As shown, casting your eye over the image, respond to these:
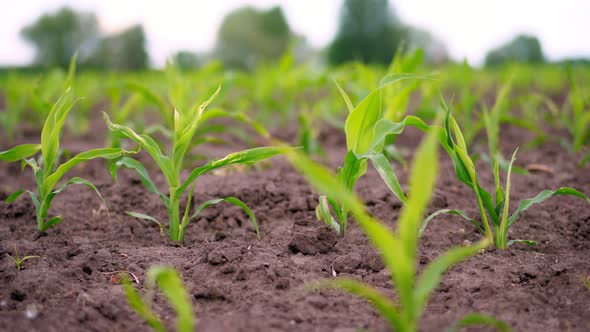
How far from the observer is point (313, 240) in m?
1.70

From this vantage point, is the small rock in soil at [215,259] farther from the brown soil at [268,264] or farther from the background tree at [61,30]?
the background tree at [61,30]

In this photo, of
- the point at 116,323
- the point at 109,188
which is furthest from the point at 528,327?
the point at 109,188

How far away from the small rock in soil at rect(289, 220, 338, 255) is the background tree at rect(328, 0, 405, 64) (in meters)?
31.7

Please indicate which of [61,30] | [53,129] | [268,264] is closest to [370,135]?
[268,264]

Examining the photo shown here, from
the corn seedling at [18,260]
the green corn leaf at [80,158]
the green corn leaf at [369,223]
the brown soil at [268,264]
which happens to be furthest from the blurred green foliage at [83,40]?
the green corn leaf at [369,223]

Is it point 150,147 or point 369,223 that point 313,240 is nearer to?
point 150,147

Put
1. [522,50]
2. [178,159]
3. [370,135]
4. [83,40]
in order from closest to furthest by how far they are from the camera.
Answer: [370,135] < [178,159] < [522,50] < [83,40]

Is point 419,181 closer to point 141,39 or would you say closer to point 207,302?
point 207,302

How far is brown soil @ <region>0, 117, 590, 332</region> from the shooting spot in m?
1.26

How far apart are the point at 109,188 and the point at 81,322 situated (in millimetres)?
1285

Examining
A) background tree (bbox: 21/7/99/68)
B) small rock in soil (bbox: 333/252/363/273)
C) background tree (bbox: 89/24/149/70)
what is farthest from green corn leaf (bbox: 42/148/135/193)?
background tree (bbox: 21/7/99/68)

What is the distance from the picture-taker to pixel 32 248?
169 centimetres

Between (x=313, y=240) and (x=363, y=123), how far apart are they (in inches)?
16.7

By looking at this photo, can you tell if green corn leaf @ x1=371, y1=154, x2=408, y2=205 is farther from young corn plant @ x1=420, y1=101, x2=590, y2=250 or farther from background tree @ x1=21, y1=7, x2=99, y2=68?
background tree @ x1=21, y1=7, x2=99, y2=68
